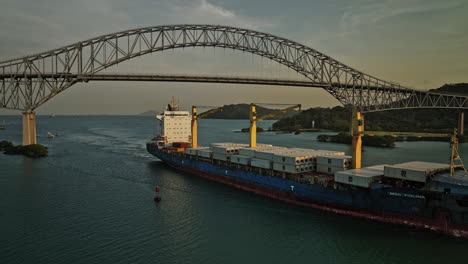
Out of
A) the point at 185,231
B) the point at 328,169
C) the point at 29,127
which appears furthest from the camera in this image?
the point at 29,127

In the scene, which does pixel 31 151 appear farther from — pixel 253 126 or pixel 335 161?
pixel 335 161

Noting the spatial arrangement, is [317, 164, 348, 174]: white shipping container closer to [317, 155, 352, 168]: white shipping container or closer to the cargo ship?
the cargo ship

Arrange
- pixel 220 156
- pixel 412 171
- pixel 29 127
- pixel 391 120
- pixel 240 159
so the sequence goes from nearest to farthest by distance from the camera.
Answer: pixel 412 171 < pixel 240 159 < pixel 220 156 < pixel 29 127 < pixel 391 120

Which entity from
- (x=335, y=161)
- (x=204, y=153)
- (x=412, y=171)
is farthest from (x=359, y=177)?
(x=204, y=153)

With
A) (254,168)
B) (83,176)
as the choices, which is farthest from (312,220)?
(83,176)

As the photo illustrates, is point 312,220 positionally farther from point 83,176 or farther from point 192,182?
point 83,176

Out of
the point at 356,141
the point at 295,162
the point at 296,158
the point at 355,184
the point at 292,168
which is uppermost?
the point at 356,141

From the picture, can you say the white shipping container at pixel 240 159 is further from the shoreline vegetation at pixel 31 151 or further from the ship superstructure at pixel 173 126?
the shoreline vegetation at pixel 31 151
